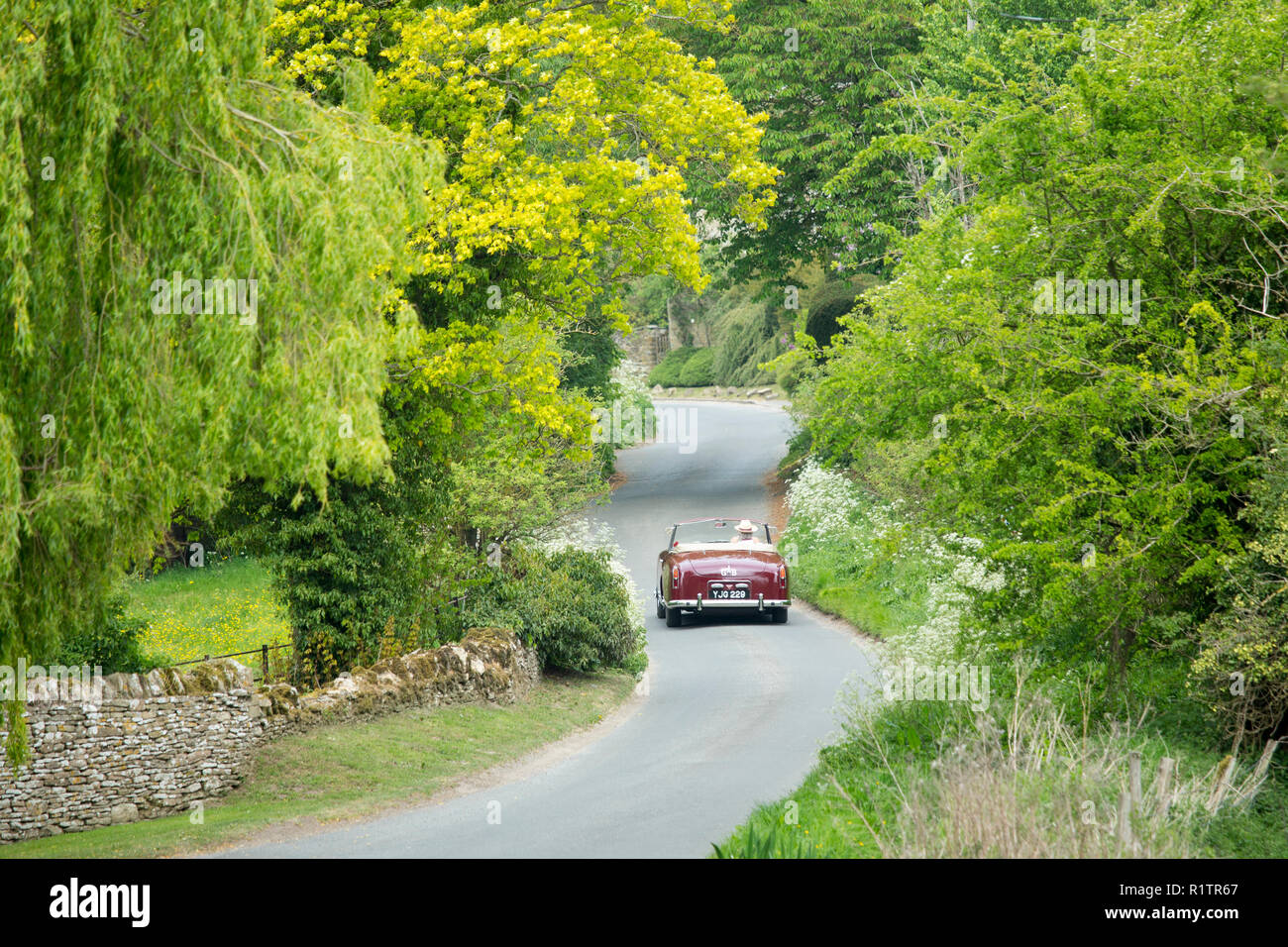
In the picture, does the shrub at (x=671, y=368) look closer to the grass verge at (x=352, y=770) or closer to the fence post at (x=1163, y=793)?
the grass verge at (x=352, y=770)

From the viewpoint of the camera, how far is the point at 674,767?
1388 centimetres

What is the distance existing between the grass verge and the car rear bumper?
505 centimetres

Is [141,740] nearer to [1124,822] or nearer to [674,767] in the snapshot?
[674,767]

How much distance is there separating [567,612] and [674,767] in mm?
5651

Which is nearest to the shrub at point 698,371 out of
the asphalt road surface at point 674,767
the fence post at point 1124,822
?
the asphalt road surface at point 674,767

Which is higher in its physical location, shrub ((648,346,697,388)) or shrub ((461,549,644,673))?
shrub ((648,346,697,388))

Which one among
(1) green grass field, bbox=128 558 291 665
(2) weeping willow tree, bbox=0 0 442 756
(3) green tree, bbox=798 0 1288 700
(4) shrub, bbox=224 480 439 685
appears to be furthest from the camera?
(1) green grass field, bbox=128 558 291 665

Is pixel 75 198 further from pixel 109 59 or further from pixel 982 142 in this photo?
pixel 982 142

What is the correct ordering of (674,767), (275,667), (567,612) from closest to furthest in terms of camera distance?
1. (674,767)
2. (275,667)
3. (567,612)

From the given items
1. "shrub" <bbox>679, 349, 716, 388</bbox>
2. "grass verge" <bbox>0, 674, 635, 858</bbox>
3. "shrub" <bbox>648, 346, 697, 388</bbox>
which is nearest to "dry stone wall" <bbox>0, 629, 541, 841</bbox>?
"grass verge" <bbox>0, 674, 635, 858</bbox>

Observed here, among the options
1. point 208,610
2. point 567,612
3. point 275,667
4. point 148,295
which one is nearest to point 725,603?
point 567,612

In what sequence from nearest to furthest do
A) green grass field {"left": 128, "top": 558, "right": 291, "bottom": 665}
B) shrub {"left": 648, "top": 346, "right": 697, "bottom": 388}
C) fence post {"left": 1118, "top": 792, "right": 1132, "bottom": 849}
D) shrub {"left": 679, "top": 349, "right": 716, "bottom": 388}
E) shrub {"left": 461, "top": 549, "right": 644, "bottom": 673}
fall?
fence post {"left": 1118, "top": 792, "right": 1132, "bottom": 849}
shrub {"left": 461, "top": 549, "right": 644, "bottom": 673}
green grass field {"left": 128, "top": 558, "right": 291, "bottom": 665}
shrub {"left": 679, "top": 349, "right": 716, "bottom": 388}
shrub {"left": 648, "top": 346, "right": 697, "bottom": 388}

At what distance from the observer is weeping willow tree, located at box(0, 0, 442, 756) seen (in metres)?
7.38

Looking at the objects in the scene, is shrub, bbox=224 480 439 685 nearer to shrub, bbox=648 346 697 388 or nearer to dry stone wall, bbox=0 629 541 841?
dry stone wall, bbox=0 629 541 841
